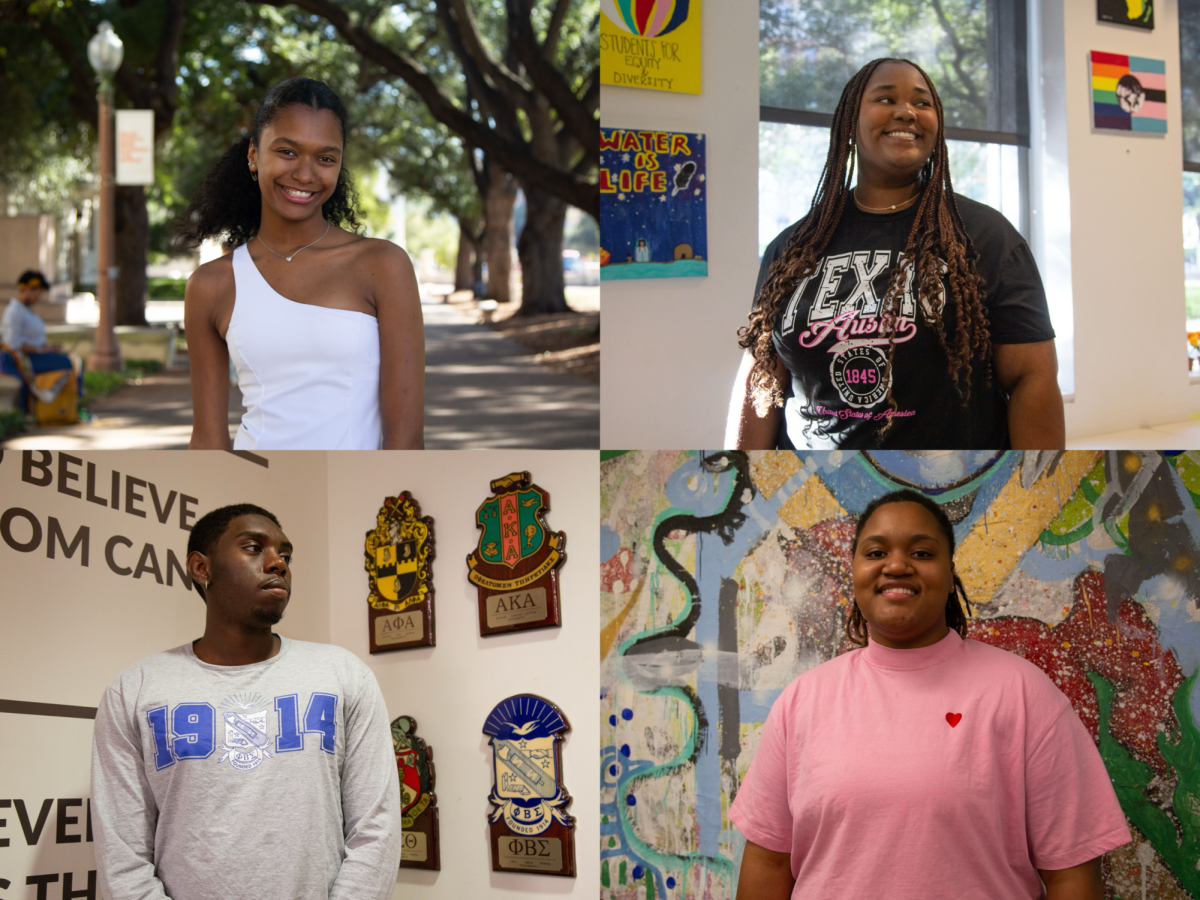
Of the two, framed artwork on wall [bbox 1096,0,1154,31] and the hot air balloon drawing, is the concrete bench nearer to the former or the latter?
the hot air balloon drawing

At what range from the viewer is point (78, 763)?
225cm

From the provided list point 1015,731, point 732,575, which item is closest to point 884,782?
point 1015,731

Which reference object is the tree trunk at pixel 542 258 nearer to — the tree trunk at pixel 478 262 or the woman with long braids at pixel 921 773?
the tree trunk at pixel 478 262

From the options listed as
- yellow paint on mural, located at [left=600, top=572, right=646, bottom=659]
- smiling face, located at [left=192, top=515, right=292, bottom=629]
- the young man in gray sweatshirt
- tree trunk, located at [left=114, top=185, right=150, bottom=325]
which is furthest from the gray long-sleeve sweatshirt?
tree trunk, located at [left=114, top=185, right=150, bottom=325]

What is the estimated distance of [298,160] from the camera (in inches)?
82.8

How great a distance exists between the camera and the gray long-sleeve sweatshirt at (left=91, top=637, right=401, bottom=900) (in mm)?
2121

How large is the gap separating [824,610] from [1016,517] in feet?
1.64

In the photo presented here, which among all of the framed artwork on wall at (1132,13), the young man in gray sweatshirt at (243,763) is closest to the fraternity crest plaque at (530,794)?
the young man in gray sweatshirt at (243,763)

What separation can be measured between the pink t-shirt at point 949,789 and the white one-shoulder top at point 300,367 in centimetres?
119

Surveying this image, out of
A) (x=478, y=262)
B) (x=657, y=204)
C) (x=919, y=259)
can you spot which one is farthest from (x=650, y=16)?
(x=478, y=262)

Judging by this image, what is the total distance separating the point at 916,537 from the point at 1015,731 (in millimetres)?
417

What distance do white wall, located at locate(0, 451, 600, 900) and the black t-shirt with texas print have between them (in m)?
0.66

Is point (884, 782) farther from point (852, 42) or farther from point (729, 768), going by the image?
point (852, 42)

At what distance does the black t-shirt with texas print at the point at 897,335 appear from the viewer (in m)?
2.06
